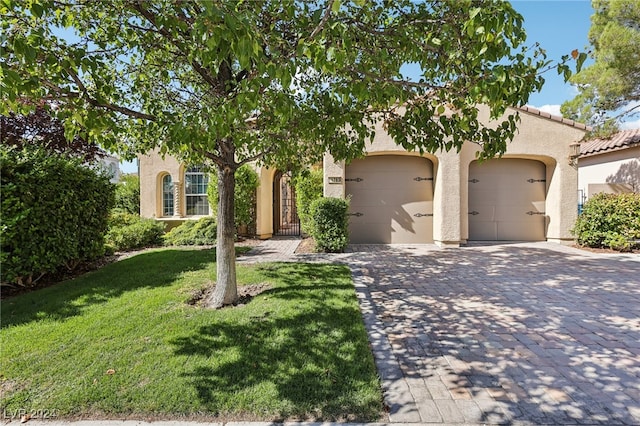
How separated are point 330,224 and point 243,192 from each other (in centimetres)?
423

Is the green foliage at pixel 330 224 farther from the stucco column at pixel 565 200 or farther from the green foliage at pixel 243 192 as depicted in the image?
the stucco column at pixel 565 200

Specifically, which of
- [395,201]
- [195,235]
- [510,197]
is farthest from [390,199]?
[195,235]

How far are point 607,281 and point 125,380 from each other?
27.2ft

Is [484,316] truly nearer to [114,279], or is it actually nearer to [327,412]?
[327,412]

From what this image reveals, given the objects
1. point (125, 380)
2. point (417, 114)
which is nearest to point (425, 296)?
point (417, 114)

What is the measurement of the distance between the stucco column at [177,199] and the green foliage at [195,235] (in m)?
2.79

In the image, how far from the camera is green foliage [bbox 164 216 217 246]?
10414mm

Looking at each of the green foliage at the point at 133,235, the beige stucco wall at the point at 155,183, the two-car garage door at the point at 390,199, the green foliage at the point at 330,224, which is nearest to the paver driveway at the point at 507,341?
the green foliage at the point at 330,224

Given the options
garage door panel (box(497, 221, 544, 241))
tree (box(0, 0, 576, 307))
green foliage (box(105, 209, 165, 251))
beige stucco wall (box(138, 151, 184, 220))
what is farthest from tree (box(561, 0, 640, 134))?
beige stucco wall (box(138, 151, 184, 220))

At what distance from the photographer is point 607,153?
12.8 meters

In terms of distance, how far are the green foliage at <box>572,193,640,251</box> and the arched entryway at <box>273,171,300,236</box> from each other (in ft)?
33.4

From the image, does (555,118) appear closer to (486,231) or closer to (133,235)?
(486,231)

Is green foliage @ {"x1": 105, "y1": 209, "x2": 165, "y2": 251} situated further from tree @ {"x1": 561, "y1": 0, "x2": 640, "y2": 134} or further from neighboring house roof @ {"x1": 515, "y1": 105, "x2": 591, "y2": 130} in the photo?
tree @ {"x1": 561, "y1": 0, "x2": 640, "y2": 134}

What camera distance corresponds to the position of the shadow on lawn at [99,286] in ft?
14.9
